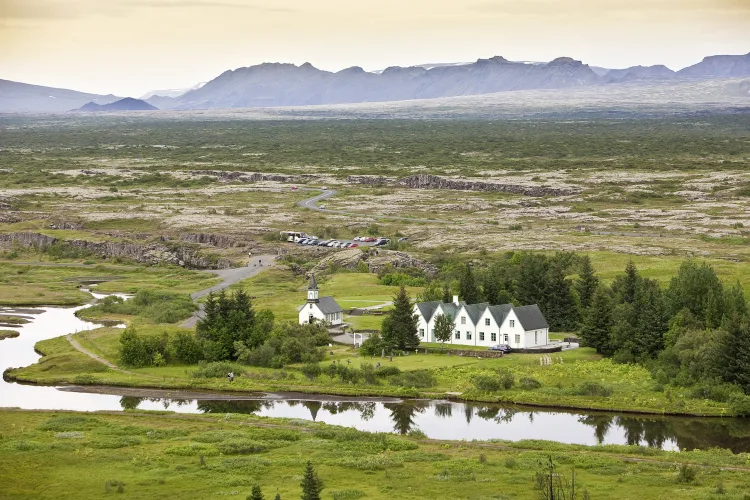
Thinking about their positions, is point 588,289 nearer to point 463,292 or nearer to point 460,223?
point 463,292

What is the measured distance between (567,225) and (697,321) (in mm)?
71225

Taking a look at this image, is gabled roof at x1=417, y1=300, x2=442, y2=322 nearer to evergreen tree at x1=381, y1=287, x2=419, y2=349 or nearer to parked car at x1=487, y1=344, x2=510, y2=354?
evergreen tree at x1=381, y1=287, x2=419, y2=349

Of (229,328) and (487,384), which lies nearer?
(487,384)

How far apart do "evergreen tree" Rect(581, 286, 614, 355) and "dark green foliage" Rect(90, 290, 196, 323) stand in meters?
34.3

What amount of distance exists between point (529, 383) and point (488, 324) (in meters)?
12.4

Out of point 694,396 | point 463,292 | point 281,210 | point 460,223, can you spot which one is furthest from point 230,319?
point 281,210

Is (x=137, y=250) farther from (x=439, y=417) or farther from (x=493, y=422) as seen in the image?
(x=493, y=422)

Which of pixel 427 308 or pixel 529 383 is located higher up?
pixel 427 308

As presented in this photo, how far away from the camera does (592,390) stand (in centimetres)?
6569

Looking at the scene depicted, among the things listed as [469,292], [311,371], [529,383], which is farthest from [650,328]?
[311,371]

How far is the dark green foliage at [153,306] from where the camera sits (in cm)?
9288

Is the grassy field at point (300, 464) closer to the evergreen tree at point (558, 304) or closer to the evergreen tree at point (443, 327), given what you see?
the evergreen tree at point (443, 327)

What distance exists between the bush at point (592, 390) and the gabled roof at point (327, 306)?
24.7m

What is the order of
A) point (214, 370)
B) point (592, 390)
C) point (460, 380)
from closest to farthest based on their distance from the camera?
point (592, 390) → point (460, 380) → point (214, 370)
